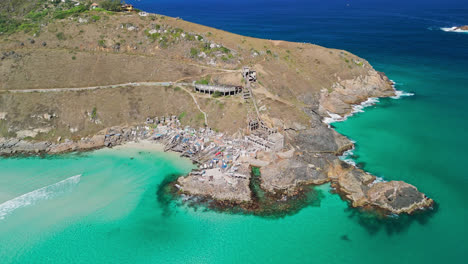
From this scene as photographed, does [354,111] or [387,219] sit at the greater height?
[354,111]

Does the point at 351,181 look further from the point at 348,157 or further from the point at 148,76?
the point at 148,76

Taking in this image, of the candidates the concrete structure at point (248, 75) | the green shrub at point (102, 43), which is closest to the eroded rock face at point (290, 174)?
the concrete structure at point (248, 75)

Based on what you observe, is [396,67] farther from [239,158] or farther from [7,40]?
[7,40]

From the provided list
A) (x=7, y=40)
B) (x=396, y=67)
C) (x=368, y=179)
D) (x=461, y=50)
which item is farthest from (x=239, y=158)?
(x=461, y=50)

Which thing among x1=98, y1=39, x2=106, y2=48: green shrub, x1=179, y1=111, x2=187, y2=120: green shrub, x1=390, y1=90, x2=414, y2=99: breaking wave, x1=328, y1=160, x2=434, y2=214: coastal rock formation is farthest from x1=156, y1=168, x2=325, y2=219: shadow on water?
x1=390, y1=90, x2=414, y2=99: breaking wave

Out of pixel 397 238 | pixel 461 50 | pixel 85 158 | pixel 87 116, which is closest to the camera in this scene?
pixel 397 238

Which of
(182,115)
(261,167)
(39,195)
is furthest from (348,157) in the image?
(39,195)
